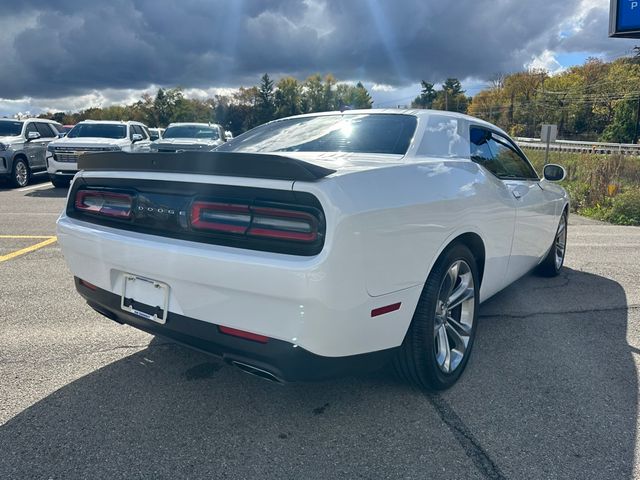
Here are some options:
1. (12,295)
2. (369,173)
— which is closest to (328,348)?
(369,173)

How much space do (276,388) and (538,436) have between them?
136cm

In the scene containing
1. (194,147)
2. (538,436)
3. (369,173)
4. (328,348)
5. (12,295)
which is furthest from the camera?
(194,147)

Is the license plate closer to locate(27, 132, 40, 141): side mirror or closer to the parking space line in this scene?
the parking space line

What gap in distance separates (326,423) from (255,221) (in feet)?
3.57

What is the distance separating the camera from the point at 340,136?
321cm

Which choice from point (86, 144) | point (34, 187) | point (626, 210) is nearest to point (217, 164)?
point (626, 210)

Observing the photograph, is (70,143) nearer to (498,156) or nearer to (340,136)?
(340,136)

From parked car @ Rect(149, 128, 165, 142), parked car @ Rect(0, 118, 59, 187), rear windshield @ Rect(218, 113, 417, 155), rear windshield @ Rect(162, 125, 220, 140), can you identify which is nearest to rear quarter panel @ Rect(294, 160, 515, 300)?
rear windshield @ Rect(218, 113, 417, 155)

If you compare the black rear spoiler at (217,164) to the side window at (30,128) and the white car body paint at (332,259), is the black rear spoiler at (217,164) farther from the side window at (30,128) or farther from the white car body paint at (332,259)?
the side window at (30,128)

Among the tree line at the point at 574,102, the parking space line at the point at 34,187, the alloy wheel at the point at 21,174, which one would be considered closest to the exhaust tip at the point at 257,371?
the parking space line at the point at 34,187

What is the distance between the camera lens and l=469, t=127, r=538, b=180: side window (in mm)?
3479

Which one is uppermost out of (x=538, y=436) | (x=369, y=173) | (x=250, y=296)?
(x=369, y=173)

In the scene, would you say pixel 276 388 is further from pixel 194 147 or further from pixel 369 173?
pixel 194 147

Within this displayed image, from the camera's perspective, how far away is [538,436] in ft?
7.97
